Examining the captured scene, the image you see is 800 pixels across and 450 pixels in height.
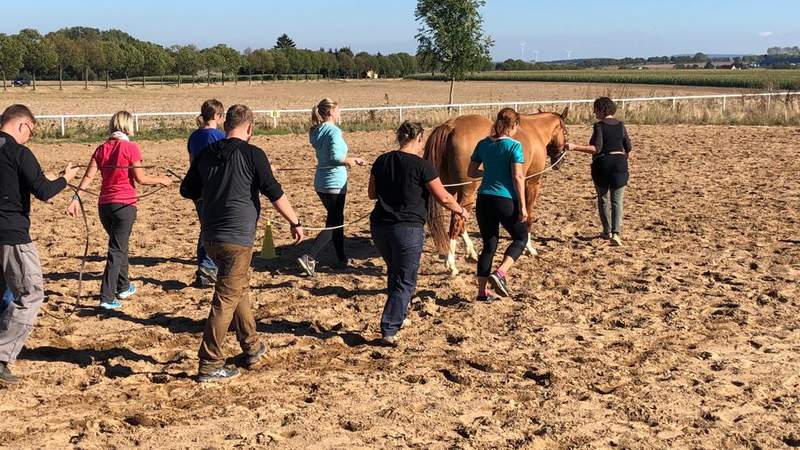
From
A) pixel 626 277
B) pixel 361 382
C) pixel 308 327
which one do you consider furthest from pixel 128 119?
pixel 626 277

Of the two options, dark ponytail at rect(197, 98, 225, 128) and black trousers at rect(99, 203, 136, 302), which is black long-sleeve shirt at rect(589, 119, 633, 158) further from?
black trousers at rect(99, 203, 136, 302)

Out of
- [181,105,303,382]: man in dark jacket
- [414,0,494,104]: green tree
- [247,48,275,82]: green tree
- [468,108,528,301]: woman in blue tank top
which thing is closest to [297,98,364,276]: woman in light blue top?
[468,108,528,301]: woman in blue tank top

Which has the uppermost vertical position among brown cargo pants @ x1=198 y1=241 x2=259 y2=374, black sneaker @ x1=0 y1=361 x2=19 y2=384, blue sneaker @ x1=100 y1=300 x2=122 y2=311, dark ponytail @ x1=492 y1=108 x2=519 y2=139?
dark ponytail @ x1=492 y1=108 x2=519 y2=139

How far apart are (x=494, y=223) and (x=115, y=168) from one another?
3389 millimetres

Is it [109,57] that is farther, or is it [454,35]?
[109,57]

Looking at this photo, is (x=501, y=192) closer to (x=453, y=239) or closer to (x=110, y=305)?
(x=453, y=239)

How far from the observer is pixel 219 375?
199 inches

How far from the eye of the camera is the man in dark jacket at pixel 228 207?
490 centimetres

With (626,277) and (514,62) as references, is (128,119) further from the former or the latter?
(514,62)

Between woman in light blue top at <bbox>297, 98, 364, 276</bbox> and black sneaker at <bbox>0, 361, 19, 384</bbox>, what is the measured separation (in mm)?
3206

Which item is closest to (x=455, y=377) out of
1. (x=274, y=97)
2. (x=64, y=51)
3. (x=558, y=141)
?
(x=558, y=141)

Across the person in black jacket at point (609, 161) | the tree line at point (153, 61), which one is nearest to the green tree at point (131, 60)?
the tree line at point (153, 61)

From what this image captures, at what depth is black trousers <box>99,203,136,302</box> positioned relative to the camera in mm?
6418

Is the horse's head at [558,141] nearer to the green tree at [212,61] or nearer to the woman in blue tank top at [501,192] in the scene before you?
the woman in blue tank top at [501,192]
